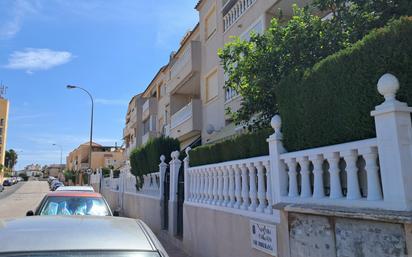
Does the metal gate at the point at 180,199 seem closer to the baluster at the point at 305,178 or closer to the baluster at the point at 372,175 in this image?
the baluster at the point at 305,178

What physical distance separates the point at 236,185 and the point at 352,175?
3.13 meters

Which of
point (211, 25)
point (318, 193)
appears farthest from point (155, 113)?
point (318, 193)

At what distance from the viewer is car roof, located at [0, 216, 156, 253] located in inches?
101

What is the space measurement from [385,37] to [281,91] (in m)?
1.86

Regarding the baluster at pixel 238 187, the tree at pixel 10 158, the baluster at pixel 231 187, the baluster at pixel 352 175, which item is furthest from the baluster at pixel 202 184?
the tree at pixel 10 158

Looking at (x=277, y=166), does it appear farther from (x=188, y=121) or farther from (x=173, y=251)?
(x=188, y=121)

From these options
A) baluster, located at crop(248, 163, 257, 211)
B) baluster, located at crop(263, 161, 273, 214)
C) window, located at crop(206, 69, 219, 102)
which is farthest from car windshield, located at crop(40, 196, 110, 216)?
window, located at crop(206, 69, 219, 102)

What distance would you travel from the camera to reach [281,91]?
18.6 ft

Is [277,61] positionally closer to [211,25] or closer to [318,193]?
[318,193]

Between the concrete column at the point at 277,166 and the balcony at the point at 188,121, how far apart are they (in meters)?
14.0

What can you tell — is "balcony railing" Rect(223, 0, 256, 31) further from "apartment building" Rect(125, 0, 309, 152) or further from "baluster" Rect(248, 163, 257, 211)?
"baluster" Rect(248, 163, 257, 211)

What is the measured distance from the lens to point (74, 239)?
2693mm

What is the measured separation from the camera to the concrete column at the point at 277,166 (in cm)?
552

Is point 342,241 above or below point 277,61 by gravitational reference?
below
